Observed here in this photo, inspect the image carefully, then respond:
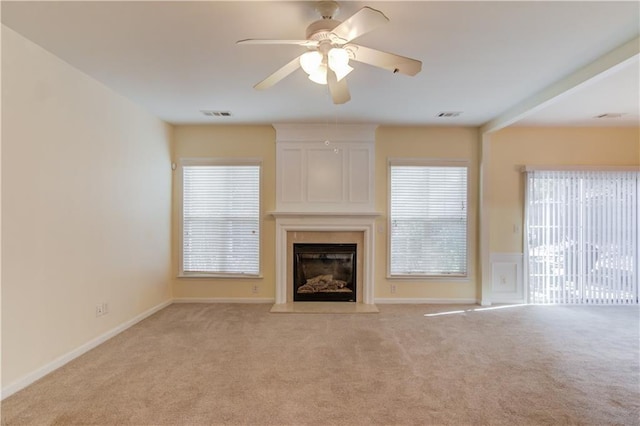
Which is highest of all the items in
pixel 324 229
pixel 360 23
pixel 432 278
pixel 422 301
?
pixel 360 23

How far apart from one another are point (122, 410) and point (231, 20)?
2.65 m

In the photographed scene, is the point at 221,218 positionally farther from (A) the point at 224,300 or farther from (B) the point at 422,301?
(B) the point at 422,301

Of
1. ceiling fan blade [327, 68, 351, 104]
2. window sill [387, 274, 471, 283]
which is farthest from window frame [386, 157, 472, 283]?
ceiling fan blade [327, 68, 351, 104]

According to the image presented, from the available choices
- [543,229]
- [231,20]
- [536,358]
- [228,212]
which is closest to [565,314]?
[543,229]

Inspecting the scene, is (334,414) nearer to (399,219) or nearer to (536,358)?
(536,358)

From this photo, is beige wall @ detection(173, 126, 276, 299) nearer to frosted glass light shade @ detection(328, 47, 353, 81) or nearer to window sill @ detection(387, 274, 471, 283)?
window sill @ detection(387, 274, 471, 283)

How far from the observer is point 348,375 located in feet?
8.83

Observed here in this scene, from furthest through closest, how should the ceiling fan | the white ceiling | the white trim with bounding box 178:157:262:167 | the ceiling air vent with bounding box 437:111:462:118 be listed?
the white trim with bounding box 178:157:262:167 < the ceiling air vent with bounding box 437:111:462:118 < the white ceiling < the ceiling fan

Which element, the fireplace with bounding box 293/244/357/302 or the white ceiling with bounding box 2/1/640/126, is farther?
the fireplace with bounding box 293/244/357/302

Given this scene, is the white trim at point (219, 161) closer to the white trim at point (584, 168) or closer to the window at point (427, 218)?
the window at point (427, 218)

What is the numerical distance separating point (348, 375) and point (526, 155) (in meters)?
4.20

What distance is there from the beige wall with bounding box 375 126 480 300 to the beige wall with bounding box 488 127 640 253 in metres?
0.31

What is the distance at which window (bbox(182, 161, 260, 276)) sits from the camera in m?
4.96

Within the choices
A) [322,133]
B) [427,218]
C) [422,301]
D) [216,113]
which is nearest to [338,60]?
[216,113]
